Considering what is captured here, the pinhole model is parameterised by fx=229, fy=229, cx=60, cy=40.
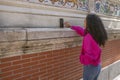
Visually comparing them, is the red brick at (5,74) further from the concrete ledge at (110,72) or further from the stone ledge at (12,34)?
the concrete ledge at (110,72)

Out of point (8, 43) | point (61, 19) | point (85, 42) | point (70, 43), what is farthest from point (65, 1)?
point (8, 43)

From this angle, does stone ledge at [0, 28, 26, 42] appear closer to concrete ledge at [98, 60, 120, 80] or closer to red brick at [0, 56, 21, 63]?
red brick at [0, 56, 21, 63]

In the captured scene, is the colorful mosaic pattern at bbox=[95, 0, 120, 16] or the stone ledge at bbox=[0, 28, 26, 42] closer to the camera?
the stone ledge at bbox=[0, 28, 26, 42]

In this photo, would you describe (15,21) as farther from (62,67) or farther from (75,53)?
(75,53)

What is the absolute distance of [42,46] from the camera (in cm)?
384

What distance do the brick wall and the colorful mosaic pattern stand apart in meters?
1.93

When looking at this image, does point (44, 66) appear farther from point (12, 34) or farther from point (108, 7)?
point (108, 7)

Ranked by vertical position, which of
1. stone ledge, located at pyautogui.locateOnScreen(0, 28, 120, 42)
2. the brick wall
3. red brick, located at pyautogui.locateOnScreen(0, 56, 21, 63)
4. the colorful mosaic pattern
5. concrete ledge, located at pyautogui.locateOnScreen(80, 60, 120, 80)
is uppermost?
the colorful mosaic pattern

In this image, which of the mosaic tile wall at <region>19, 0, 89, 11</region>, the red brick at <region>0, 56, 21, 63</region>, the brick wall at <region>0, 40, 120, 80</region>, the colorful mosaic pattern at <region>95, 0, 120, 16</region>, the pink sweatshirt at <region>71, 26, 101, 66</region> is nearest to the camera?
the red brick at <region>0, 56, 21, 63</region>

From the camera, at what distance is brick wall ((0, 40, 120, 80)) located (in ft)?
11.0

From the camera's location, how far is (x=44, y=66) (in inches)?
160

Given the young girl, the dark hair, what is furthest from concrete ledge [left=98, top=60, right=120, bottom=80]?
the dark hair

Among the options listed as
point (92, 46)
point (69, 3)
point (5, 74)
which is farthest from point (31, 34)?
point (69, 3)

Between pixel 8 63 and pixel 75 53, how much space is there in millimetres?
2102
